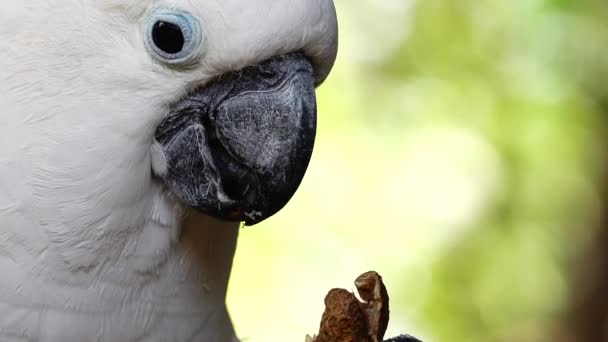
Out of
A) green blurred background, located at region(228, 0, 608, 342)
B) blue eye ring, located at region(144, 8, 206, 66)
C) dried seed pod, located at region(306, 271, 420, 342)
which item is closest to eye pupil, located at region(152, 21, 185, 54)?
blue eye ring, located at region(144, 8, 206, 66)

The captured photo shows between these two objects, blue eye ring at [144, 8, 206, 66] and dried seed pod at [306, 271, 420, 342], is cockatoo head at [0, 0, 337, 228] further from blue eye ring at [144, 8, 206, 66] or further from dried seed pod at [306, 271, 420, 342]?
dried seed pod at [306, 271, 420, 342]

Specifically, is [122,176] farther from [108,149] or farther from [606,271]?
[606,271]

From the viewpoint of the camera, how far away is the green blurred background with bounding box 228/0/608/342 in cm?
468

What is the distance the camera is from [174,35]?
1.43m

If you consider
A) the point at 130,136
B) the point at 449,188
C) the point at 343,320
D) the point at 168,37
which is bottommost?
the point at 343,320

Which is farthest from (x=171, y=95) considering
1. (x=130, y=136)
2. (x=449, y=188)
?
(x=449, y=188)

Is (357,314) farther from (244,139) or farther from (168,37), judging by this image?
(168,37)

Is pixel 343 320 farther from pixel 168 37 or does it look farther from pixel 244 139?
pixel 168 37

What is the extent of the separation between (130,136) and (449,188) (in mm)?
3570

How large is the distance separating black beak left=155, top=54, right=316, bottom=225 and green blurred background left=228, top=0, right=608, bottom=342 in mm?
3109

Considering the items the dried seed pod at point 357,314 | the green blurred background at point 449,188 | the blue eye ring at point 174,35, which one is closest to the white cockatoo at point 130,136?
the blue eye ring at point 174,35

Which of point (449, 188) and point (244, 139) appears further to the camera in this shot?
point (449, 188)

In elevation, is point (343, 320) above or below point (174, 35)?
below

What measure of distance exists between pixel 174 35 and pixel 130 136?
0.18 metres
